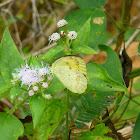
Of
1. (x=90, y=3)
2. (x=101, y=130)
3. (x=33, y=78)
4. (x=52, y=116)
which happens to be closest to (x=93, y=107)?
(x=101, y=130)

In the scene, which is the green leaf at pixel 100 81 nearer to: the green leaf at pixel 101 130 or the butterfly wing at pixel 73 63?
the butterfly wing at pixel 73 63

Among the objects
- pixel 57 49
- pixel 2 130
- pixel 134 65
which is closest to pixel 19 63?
pixel 57 49

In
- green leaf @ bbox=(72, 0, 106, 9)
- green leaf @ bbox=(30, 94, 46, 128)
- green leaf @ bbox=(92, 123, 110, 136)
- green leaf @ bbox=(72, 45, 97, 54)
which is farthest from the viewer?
green leaf @ bbox=(72, 0, 106, 9)

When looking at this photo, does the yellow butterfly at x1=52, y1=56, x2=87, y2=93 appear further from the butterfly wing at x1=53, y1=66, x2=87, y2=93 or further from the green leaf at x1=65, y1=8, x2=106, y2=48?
the green leaf at x1=65, y1=8, x2=106, y2=48

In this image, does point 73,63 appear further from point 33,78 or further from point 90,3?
point 90,3

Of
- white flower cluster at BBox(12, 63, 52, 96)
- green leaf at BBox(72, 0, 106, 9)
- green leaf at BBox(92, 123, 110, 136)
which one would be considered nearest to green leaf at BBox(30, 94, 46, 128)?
white flower cluster at BBox(12, 63, 52, 96)

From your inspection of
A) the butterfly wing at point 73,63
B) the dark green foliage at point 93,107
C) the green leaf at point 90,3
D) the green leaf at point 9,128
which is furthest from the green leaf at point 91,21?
the green leaf at point 9,128
